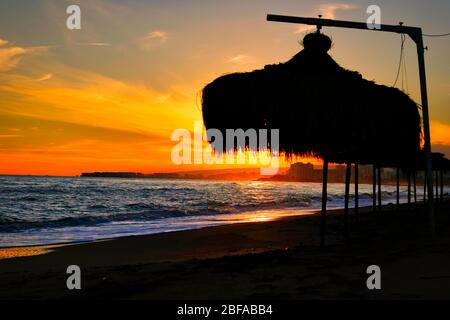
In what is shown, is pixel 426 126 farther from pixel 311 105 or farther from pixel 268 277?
pixel 268 277

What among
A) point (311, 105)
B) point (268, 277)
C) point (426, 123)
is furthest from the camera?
point (426, 123)

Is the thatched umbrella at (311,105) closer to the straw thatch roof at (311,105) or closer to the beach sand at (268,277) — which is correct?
the straw thatch roof at (311,105)

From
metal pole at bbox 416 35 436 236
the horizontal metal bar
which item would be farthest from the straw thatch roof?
metal pole at bbox 416 35 436 236

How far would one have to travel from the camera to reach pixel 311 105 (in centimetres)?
709

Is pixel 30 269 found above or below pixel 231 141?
below

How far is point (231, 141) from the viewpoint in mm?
7648

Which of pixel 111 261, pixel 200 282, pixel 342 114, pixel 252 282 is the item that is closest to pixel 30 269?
pixel 111 261

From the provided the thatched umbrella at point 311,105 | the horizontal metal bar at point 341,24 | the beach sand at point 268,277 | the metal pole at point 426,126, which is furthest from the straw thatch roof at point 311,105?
the beach sand at point 268,277

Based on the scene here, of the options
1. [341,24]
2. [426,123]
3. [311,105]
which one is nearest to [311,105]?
[311,105]

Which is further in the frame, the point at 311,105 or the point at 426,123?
the point at 426,123

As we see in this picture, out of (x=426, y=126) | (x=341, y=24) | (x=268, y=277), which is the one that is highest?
(x=341, y=24)

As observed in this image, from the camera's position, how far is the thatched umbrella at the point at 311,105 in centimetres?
712

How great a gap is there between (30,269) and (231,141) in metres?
5.46
